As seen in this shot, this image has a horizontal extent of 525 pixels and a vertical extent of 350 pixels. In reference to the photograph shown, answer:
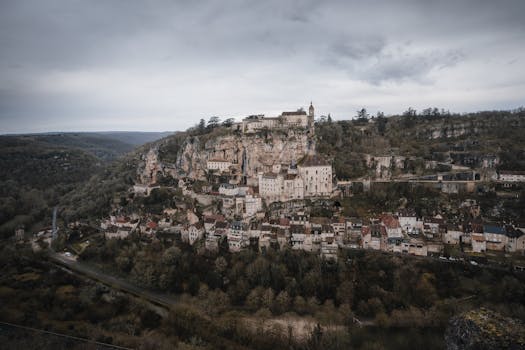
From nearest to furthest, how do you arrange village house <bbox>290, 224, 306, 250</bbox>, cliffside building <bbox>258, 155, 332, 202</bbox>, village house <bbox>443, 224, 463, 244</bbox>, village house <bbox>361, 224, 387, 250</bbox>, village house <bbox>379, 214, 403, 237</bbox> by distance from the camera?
village house <bbox>361, 224, 387, 250</bbox>, village house <bbox>443, 224, 463, 244</bbox>, village house <bbox>379, 214, 403, 237</bbox>, village house <bbox>290, 224, 306, 250</bbox>, cliffside building <bbox>258, 155, 332, 202</bbox>

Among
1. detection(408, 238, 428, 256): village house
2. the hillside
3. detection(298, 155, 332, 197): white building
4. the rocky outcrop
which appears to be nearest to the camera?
the rocky outcrop

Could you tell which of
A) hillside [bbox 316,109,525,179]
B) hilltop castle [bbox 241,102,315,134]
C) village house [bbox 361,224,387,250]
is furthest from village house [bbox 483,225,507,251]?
hilltop castle [bbox 241,102,315,134]

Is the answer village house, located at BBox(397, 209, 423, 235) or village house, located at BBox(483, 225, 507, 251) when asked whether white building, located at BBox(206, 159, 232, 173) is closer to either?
village house, located at BBox(397, 209, 423, 235)

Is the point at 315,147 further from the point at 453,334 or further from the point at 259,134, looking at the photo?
the point at 453,334

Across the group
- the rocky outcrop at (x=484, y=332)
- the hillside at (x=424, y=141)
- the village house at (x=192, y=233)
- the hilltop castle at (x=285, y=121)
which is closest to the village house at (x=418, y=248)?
the hillside at (x=424, y=141)

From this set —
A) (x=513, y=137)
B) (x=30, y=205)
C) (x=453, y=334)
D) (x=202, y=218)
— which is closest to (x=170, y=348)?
(x=453, y=334)

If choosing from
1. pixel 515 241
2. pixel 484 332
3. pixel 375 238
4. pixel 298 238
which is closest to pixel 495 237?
pixel 515 241

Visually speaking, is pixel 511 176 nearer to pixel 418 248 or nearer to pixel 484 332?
pixel 418 248
